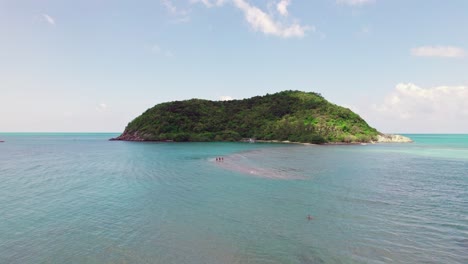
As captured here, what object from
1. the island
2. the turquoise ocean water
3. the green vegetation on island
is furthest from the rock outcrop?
the turquoise ocean water

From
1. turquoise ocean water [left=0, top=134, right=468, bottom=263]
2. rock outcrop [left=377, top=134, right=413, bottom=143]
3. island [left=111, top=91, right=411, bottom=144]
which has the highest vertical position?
island [left=111, top=91, right=411, bottom=144]

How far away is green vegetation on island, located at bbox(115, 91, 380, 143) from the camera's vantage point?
139 meters

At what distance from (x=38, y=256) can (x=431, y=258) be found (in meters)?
19.8

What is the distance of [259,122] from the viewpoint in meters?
168

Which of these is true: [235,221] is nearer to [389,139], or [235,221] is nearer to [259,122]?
[259,122]

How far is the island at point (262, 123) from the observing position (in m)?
138

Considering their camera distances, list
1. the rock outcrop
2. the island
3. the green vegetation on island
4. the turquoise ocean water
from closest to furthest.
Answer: the turquoise ocean water
the island
the green vegetation on island
the rock outcrop

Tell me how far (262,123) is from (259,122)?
2.76 meters

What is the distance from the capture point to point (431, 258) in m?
13.6

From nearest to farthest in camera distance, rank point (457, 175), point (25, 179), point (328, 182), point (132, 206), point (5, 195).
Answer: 1. point (132, 206)
2. point (5, 195)
3. point (328, 182)
4. point (25, 179)
5. point (457, 175)

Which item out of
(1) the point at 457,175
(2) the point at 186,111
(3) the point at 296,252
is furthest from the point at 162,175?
(2) the point at 186,111

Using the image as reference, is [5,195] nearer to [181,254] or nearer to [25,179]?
[25,179]

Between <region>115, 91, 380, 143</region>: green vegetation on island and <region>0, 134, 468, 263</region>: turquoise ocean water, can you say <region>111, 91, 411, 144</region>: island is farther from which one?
<region>0, 134, 468, 263</region>: turquoise ocean water

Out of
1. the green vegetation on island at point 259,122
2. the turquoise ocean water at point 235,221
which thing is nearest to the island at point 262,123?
the green vegetation on island at point 259,122
